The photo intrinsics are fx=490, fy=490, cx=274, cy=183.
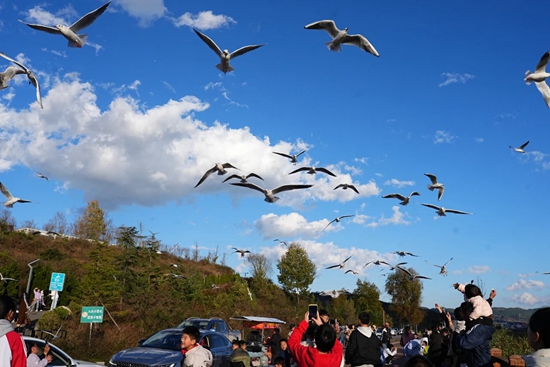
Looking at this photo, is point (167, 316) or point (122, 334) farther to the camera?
point (167, 316)

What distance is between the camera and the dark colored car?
9711 millimetres

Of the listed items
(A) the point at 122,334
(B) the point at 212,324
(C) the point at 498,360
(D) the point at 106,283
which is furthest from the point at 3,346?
(D) the point at 106,283

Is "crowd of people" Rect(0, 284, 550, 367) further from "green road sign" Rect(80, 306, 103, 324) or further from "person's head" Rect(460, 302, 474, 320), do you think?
"green road sign" Rect(80, 306, 103, 324)

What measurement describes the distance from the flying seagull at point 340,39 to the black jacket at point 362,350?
878cm

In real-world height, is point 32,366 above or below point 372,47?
below

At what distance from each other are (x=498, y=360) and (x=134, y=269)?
28921 millimetres

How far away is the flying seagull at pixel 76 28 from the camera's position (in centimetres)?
1244

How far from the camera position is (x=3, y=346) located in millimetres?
4223

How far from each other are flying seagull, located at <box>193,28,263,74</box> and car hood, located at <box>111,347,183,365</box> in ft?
27.4

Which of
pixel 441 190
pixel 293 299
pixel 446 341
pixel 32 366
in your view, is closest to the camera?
pixel 32 366

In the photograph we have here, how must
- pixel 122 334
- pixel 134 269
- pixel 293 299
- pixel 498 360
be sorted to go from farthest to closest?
pixel 293 299
pixel 134 269
pixel 122 334
pixel 498 360

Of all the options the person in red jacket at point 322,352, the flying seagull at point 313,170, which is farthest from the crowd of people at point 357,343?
the flying seagull at point 313,170

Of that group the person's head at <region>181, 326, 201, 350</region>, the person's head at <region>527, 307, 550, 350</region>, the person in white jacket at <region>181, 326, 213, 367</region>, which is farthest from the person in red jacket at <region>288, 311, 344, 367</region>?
the person's head at <region>527, 307, 550, 350</region>

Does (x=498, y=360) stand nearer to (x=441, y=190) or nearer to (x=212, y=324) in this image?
(x=212, y=324)
